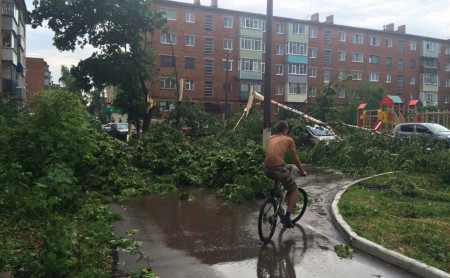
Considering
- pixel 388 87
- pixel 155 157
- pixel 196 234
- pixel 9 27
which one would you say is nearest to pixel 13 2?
pixel 9 27

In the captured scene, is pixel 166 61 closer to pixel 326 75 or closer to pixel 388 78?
pixel 326 75

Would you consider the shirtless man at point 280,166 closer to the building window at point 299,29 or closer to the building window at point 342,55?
the building window at point 299,29

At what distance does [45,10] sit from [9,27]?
46.4 feet

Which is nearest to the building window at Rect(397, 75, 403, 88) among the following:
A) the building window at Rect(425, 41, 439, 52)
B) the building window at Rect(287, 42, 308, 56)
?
the building window at Rect(425, 41, 439, 52)

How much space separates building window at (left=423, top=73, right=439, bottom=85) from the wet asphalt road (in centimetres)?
6596

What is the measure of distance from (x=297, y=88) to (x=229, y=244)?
52.0m

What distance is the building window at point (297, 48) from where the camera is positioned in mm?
55231

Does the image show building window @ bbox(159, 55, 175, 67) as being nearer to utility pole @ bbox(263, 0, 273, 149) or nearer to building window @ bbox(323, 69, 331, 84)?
building window @ bbox(323, 69, 331, 84)

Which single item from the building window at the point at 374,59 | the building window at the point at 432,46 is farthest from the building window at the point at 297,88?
the building window at the point at 432,46

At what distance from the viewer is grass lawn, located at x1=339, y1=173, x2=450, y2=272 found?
5.42m

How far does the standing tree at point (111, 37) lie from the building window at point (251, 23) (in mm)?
32336

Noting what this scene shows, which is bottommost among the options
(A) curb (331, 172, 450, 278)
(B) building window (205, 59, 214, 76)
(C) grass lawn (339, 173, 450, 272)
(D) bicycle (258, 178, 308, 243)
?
(A) curb (331, 172, 450, 278)

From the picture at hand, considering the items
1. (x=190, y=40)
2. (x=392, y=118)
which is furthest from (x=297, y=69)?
(x=392, y=118)

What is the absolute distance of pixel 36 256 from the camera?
440 cm
